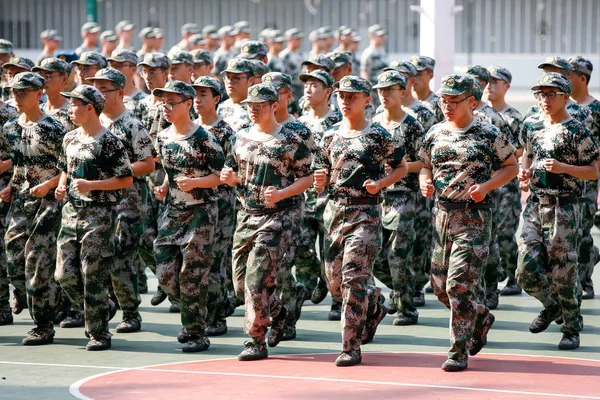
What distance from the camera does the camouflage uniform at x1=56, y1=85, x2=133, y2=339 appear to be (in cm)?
1115

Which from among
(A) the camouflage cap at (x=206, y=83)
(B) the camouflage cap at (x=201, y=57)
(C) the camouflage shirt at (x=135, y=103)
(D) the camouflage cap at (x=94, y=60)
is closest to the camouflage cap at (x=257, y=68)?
(A) the camouflage cap at (x=206, y=83)

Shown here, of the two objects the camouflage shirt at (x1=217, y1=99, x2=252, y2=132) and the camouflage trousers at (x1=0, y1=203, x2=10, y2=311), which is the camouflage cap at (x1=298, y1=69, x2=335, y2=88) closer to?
the camouflage shirt at (x1=217, y1=99, x2=252, y2=132)

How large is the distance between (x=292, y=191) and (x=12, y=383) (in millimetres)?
2606

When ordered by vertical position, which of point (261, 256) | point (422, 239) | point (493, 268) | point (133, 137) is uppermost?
point (133, 137)

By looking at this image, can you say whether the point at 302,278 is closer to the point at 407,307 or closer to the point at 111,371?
the point at 407,307

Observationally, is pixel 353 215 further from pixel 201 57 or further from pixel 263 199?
pixel 201 57

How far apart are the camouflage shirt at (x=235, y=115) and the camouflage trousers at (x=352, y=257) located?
91.2 inches

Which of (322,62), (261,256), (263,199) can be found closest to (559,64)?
(322,62)

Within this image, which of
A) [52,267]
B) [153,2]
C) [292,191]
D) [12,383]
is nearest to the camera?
[12,383]

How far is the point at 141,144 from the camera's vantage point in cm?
1188

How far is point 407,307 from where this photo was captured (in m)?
12.5

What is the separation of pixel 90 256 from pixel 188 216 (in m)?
0.87

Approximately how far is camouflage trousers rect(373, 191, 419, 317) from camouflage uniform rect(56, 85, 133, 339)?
8.91 feet

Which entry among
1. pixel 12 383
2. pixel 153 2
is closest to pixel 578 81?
pixel 12 383
